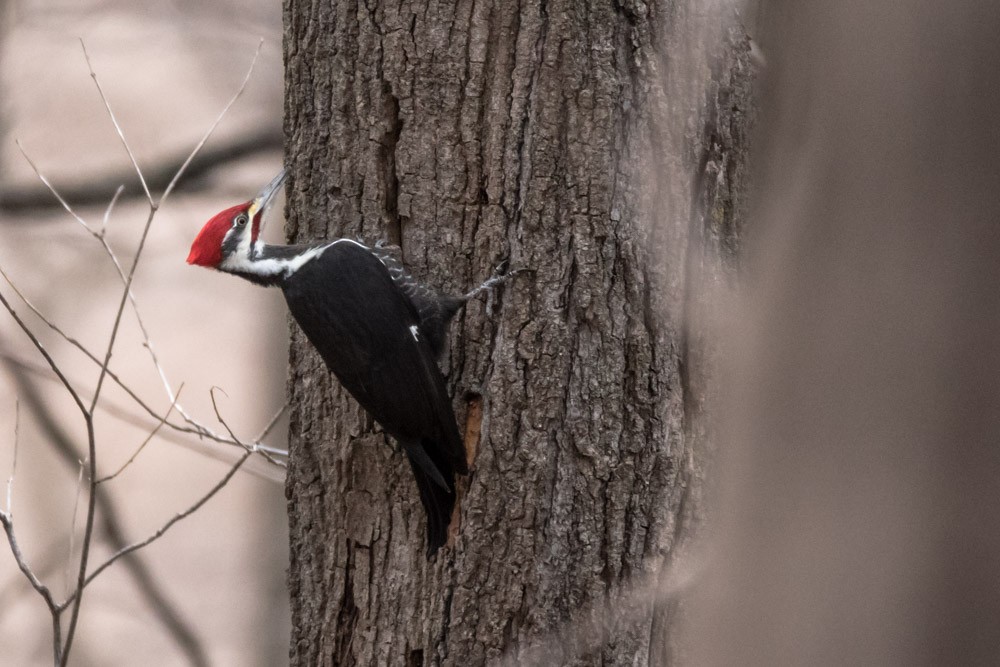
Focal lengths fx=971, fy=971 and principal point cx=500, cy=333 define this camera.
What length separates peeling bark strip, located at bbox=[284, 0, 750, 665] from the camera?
2.14 meters

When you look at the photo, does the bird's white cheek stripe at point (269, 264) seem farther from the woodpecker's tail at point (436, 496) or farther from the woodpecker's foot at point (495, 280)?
the woodpecker's tail at point (436, 496)

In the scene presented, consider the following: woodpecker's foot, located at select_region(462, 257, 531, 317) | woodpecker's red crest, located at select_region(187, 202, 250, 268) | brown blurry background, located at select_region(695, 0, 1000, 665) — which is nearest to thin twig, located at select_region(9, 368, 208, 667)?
woodpecker's red crest, located at select_region(187, 202, 250, 268)

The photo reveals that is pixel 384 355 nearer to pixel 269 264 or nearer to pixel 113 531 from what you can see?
pixel 269 264

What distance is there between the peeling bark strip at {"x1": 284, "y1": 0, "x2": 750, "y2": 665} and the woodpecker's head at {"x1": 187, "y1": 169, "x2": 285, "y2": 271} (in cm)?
81

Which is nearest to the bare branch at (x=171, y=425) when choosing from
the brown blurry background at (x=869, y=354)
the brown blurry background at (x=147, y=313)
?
the brown blurry background at (x=147, y=313)

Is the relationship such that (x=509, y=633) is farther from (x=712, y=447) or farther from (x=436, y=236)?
(x=436, y=236)

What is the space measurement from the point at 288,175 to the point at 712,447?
1273 millimetres

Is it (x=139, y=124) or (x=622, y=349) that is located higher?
(x=139, y=124)

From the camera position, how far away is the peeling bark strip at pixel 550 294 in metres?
2.14

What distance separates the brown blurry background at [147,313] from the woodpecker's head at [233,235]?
0.72 meters

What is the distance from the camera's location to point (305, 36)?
2422 millimetres

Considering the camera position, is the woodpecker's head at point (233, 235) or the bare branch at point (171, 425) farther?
the woodpecker's head at point (233, 235)

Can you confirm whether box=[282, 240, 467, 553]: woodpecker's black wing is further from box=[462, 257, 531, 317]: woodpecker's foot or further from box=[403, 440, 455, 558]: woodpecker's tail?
box=[462, 257, 531, 317]: woodpecker's foot

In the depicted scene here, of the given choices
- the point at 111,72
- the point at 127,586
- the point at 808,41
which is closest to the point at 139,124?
the point at 111,72
